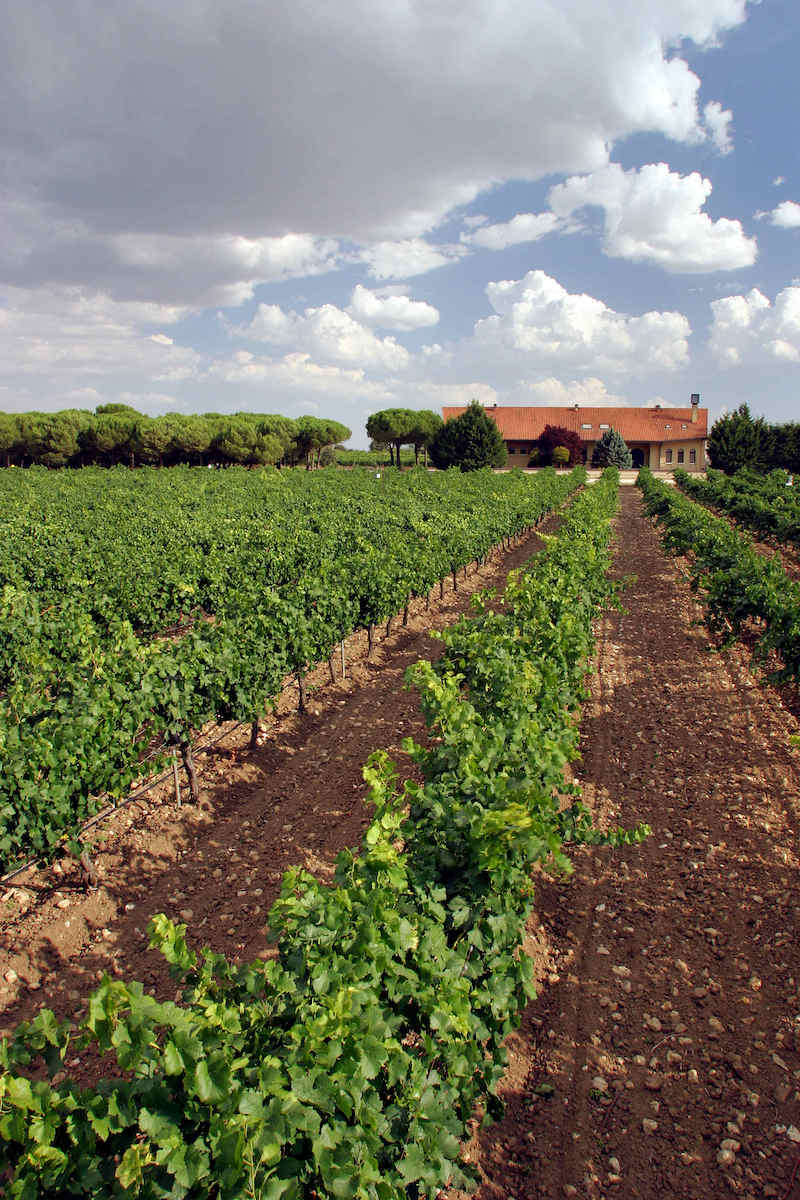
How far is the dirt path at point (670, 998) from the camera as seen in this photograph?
11.9 feet

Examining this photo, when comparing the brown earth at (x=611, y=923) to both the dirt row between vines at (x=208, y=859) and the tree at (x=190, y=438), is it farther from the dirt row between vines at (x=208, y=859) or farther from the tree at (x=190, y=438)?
the tree at (x=190, y=438)

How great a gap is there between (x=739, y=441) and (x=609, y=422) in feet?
47.8

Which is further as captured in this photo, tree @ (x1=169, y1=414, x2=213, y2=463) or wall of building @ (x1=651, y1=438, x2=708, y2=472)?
wall of building @ (x1=651, y1=438, x2=708, y2=472)

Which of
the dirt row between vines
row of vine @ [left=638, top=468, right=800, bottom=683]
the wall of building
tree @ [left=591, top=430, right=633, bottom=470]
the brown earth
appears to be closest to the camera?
the brown earth

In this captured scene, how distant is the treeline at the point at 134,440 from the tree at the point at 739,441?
3874 cm

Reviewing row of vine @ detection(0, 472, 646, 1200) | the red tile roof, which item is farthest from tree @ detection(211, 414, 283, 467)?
row of vine @ detection(0, 472, 646, 1200)

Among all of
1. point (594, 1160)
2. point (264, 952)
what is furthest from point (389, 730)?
point (594, 1160)

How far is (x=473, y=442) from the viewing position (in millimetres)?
60094

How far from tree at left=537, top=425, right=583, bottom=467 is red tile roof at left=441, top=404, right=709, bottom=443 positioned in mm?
2414

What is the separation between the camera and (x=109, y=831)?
6.82m

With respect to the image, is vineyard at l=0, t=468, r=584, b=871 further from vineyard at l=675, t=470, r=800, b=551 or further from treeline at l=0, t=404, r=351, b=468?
treeline at l=0, t=404, r=351, b=468

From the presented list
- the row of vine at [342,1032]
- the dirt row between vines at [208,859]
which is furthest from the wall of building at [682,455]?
the row of vine at [342,1032]

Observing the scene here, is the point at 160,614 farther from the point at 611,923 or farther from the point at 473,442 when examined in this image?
the point at 473,442

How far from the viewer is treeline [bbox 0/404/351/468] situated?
203 ft
